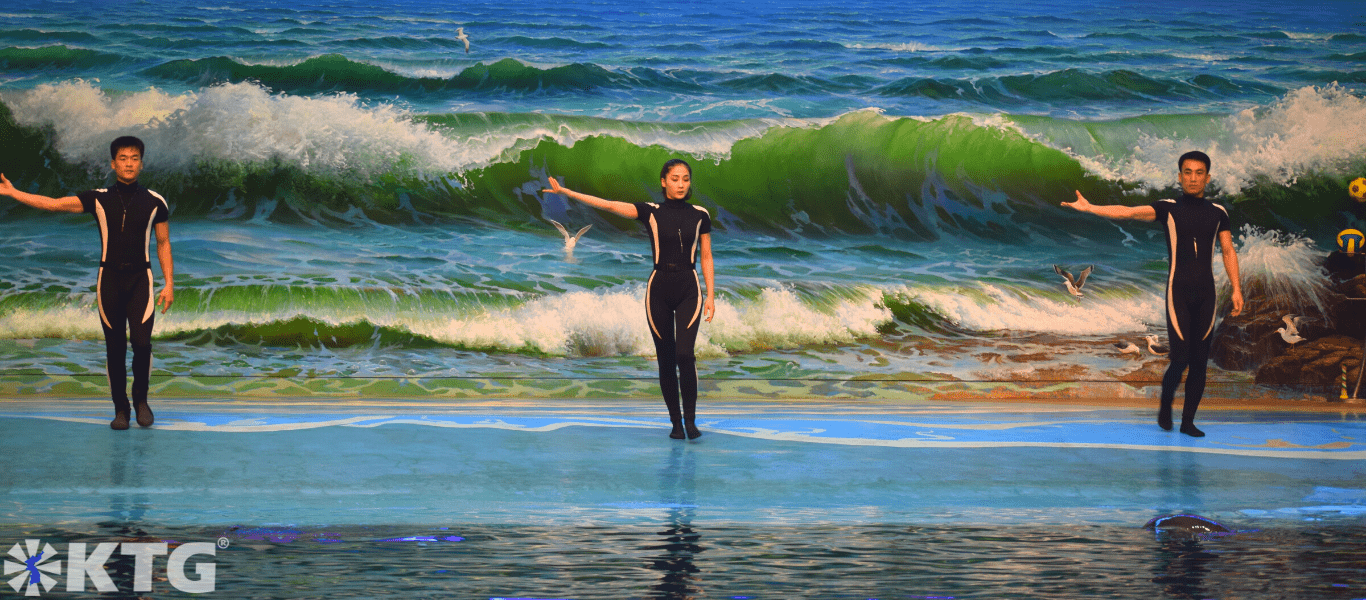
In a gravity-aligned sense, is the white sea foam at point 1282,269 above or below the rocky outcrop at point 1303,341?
above

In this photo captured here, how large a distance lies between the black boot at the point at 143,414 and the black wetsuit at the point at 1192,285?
398 cm

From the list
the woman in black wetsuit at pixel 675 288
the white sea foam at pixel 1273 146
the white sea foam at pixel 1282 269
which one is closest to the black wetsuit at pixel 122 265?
the woman in black wetsuit at pixel 675 288

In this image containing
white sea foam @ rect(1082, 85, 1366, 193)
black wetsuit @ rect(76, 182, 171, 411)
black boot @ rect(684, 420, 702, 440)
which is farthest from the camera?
white sea foam @ rect(1082, 85, 1366, 193)

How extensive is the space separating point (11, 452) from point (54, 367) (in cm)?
311

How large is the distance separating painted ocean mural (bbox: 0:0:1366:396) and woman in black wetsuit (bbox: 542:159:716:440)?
2.69 m

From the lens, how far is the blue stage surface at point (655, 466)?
9.51ft

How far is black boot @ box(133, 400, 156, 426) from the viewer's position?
14.9ft

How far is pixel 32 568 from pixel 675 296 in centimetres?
Result: 255

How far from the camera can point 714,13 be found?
329 inches

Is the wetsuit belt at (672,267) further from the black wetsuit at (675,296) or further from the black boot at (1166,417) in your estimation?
the black boot at (1166,417)

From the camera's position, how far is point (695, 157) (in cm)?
811

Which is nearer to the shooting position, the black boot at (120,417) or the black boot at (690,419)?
the black boot at (690,419)

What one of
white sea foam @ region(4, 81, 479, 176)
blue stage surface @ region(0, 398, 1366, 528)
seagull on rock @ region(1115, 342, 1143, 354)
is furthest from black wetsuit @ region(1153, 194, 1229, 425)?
white sea foam @ region(4, 81, 479, 176)

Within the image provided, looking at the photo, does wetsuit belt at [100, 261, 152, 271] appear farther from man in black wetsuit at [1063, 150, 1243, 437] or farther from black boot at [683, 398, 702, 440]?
man in black wetsuit at [1063, 150, 1243, 437]
